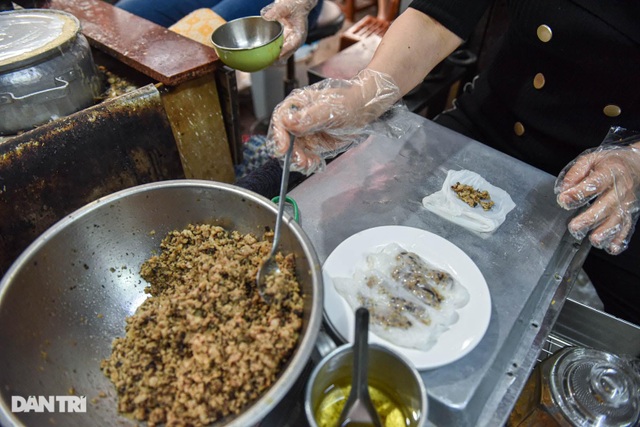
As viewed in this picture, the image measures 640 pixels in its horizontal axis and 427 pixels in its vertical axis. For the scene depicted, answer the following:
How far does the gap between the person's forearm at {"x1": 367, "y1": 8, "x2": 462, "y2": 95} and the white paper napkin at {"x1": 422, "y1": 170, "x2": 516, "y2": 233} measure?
40 cm

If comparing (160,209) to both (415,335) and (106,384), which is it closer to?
(106,384)

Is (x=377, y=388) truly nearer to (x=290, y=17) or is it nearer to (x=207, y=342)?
(x=207, y=342)

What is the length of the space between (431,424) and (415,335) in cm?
20

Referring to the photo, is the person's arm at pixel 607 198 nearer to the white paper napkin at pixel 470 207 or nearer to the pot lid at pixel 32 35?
the white paper napkin at pixel 470 207

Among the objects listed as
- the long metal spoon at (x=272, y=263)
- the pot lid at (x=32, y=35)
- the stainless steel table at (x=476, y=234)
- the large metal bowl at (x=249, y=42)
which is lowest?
the stainless steel table at (x=476, y=234)

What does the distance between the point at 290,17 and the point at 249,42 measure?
242 millimetres

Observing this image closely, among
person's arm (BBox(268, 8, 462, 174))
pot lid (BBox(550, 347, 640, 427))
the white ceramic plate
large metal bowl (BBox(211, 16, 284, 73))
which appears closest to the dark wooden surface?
large metal bowl (BBox(211, 16, 284, 73))

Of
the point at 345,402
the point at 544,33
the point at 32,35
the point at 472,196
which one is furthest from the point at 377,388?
the point at 32,35

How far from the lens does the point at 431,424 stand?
0.93 meters

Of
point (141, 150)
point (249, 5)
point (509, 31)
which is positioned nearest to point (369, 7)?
point (249, 5)

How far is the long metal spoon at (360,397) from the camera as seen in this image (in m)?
0.79

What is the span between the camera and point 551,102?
58.8 inches

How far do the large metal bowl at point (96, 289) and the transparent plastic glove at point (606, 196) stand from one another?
0.81m

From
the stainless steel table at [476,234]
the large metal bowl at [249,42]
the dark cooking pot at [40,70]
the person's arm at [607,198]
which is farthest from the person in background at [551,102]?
the dark cooking pot at [40,70]
